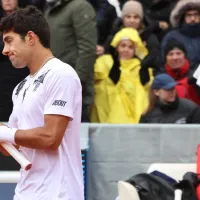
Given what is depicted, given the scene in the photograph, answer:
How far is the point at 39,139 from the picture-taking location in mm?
4137

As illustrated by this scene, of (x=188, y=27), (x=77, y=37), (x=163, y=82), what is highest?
(x=188, y=27)

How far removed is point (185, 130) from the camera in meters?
6.78

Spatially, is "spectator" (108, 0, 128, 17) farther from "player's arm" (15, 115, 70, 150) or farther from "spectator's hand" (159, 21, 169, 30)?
"player's arm" (15, 115, 70, 150)

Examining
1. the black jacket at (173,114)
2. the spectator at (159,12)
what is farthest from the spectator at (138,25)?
the black jacket at (173,114)

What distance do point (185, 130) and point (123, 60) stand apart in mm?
1893

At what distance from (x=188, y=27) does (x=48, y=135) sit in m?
4.84

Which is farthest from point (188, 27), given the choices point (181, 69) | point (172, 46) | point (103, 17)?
point (103, 17)

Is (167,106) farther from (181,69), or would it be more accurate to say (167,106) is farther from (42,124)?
(42,124)

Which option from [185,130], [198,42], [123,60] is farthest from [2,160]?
[198,42]

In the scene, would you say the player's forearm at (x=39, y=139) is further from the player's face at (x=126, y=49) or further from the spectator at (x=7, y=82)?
the player's face at (x=126, y=49)

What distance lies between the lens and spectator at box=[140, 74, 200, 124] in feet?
24.8

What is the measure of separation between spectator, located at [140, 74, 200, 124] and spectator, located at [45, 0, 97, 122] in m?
0.68

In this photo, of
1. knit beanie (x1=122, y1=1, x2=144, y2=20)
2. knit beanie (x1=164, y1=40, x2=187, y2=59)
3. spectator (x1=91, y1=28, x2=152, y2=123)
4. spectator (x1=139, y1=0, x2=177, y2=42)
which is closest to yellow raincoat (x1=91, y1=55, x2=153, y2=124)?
spectator (x1=91, y1=28, x2=152, y2=123)

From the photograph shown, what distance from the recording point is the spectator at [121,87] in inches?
326
